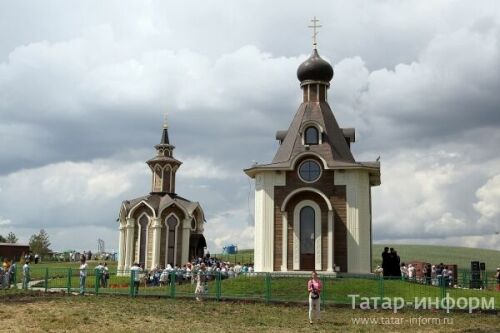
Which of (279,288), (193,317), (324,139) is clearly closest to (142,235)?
(324,139)

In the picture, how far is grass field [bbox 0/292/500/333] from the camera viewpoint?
1400 centimetres

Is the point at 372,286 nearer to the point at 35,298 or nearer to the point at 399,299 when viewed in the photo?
the point at 399,299

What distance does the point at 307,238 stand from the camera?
2614 centimetres

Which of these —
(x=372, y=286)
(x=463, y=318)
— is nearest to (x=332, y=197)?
(x=372, y=286)

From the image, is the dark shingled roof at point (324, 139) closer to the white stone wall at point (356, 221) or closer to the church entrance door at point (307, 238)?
the white stone wall at point (356, 221)

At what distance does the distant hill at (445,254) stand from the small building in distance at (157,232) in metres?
26.6

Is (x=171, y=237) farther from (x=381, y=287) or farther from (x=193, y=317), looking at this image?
(x=193, y=317)

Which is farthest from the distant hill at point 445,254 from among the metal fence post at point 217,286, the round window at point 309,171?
the metal fence post at point 217,286

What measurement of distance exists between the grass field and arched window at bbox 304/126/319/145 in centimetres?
1026

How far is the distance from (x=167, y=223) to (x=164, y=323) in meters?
20.9

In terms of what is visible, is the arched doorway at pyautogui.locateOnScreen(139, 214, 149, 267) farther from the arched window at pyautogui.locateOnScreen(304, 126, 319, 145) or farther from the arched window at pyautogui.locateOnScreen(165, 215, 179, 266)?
the arched window at pyautogui.locateOnScreen(304, 126, 319, 145)

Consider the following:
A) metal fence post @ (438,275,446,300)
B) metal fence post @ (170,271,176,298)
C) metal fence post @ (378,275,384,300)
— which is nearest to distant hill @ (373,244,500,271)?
metal fence post @ (438,275,446,300)

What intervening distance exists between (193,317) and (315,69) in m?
16.9

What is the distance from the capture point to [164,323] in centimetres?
1455
